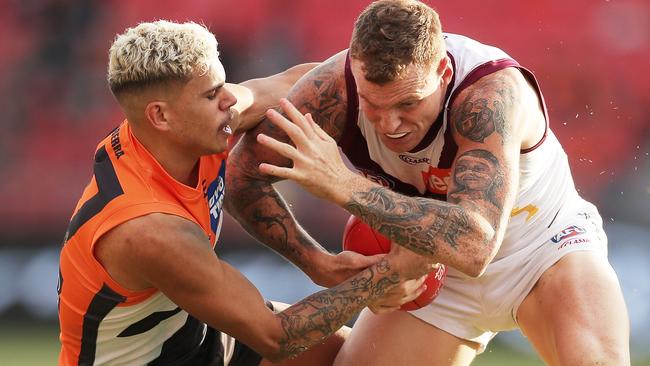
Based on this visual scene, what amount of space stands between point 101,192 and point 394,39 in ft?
5.10

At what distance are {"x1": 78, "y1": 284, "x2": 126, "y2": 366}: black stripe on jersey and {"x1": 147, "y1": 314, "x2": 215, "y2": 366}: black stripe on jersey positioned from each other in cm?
33

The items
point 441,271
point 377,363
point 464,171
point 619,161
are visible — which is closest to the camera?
point 464,171

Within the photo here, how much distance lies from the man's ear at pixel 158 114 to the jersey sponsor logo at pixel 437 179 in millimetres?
1348

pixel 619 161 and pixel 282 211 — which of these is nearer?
pixel 282 211

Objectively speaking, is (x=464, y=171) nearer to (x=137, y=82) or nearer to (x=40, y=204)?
(x=137, y=82)

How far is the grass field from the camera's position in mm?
7883

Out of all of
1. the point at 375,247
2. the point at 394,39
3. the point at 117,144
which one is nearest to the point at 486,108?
the point at 394,39

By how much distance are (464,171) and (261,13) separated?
475cm

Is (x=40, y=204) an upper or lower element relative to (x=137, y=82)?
lower

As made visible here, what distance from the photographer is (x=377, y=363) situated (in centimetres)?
589

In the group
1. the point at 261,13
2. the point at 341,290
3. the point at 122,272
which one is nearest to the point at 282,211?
the point at 341,290

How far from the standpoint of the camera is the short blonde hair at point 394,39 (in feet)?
15.8

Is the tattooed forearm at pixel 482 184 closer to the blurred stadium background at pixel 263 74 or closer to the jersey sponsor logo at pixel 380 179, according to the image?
the jersey sponsor logo at pixel 380 179

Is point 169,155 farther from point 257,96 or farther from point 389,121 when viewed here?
point 389,121
